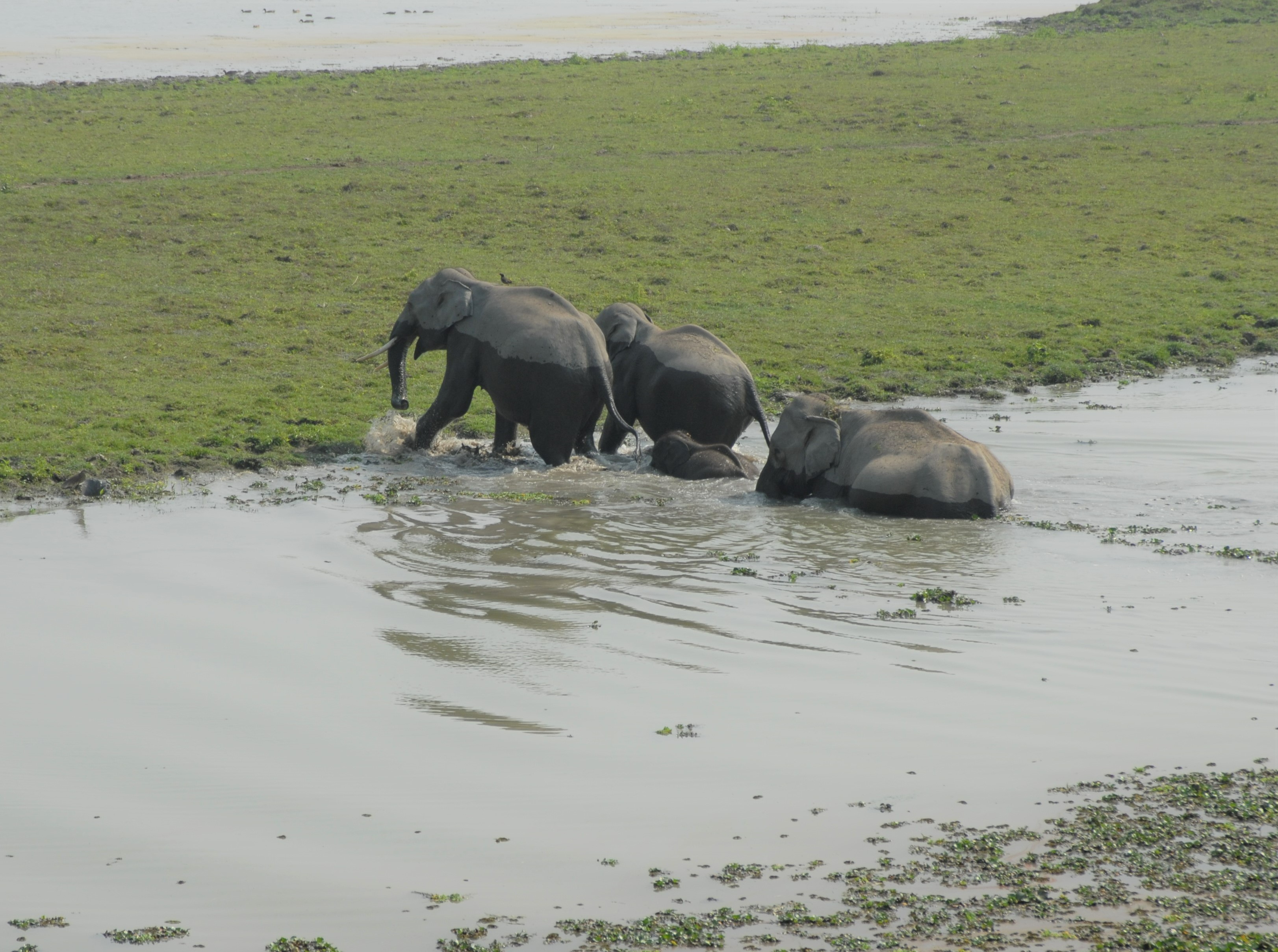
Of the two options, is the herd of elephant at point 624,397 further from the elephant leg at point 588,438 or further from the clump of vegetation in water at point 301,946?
the clump of vegetation in water at point 301,946

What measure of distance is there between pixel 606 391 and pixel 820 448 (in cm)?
199

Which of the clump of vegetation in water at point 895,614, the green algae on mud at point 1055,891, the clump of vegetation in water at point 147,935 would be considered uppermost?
the green algae on mud at point 1055,891

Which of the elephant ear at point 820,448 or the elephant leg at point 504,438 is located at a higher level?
the elephant ear at point 820,448

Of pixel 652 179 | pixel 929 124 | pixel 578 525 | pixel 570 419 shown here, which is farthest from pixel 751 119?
pixel 578 525

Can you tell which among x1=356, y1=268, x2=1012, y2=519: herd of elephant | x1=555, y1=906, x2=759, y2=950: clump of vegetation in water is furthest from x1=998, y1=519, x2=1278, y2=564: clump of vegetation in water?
x1=555, y1=906, x2=759, y2=950: clump of vegetation in water

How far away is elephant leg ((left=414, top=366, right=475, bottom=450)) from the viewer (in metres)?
12.6

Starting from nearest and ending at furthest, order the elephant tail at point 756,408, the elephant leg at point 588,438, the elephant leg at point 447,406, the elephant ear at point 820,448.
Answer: the elephant ear at point 820,448 → the elephant tail at point 756,408 → the elephant leg at point 588,438 → the elephant leg at point 447,406

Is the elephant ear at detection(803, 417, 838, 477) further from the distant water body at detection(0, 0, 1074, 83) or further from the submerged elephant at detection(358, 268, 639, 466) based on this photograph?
the distant water body at detection(0, 0, 1074, 83)

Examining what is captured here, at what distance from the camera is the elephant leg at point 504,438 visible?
42.3ft

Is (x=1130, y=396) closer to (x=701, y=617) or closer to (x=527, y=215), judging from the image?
(x=701, y=617)

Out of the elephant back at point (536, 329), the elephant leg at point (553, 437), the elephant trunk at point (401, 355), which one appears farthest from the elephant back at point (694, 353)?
the elephant trunk at point (401, 355)

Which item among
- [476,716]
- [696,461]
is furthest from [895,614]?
[696,461]

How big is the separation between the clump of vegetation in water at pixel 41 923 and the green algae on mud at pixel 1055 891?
1243mm

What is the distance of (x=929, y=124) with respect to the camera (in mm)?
31641
